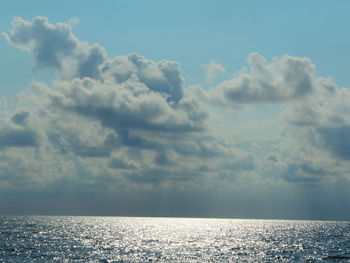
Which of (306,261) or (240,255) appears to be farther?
(240,255)

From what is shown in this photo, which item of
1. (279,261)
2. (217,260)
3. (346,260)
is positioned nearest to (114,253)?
(217,260)

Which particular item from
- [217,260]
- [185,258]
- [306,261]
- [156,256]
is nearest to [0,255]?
[156,256]

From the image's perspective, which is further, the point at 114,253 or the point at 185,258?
the point at 114,253

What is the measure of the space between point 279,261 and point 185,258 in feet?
70.6

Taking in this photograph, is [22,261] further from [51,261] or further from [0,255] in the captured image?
[0,255]

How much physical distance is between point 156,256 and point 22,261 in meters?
31.7

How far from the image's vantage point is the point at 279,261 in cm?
10200

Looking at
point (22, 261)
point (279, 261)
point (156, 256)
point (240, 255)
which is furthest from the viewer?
point (240, 255)

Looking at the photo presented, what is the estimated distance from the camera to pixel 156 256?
10906 centimetres

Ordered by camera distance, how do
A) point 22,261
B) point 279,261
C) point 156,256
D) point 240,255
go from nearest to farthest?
point 22,261 < point 279,261 < point 156,256 < point 240,255

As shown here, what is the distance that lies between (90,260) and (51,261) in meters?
8.51

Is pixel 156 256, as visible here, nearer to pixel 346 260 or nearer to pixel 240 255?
pixel 240 255

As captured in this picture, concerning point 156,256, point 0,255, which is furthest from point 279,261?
point 0,255

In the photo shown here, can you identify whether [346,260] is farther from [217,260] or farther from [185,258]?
[185,258]
